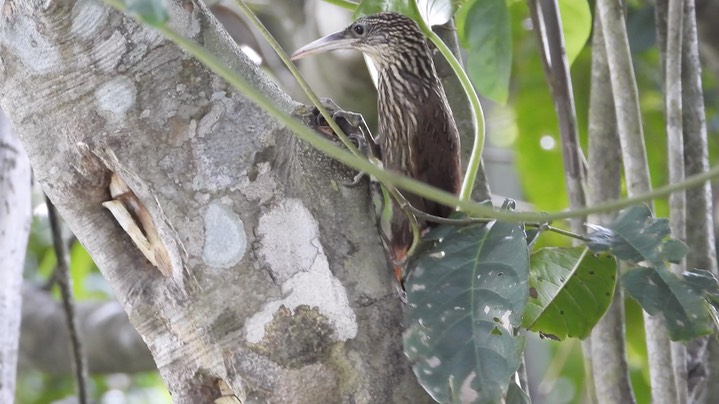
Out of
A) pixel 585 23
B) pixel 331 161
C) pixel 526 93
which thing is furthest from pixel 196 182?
pixel 526 93

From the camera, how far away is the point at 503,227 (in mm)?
1301

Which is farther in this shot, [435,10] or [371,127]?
[371,127]

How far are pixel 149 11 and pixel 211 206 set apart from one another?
1.60 feet

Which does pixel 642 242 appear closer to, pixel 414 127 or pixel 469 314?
pixel 469 314

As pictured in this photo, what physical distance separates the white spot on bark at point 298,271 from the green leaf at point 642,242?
340mm

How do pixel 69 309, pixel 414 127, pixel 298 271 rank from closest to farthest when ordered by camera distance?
pixel 298 271 < pixel 414 127 < pixel 69 309

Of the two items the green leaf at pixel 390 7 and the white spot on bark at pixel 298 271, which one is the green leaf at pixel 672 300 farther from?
the green leaf at pixel 390 7

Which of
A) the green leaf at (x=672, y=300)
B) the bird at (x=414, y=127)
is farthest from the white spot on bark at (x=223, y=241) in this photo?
the bird at (x=414, y=127)

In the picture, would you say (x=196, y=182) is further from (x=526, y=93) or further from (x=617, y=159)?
(x=526, y=93)

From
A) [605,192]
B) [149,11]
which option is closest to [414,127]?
[605,192]

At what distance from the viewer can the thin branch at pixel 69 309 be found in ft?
7.38

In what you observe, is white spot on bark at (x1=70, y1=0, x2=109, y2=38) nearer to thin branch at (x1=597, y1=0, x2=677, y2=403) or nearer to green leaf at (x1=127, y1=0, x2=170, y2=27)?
green leaf at (x1=127, y1=0, x2=170, y2=27)

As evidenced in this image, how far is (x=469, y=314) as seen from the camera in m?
1.24

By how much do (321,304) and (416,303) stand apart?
0.39ft
